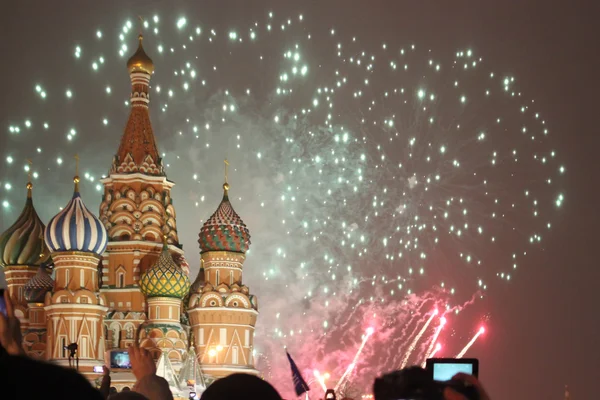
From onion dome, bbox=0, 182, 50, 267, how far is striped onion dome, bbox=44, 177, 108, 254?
2810 millimetres

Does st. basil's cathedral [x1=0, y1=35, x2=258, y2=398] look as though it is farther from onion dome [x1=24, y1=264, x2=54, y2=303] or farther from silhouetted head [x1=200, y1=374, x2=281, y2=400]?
silhouetted head [x1=200, y1=374, x2=281, y2=400]

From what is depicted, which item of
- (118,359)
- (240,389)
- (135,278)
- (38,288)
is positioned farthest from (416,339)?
(240,389)

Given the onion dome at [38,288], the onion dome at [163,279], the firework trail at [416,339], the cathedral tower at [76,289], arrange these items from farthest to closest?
the onion dome at [38,288] < the onion dome at [163,279] < the cathedral tower at [76,289] < the firework trail at [416,339]

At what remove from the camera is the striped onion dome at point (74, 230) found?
1211 inches

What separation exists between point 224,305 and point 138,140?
5.61 meters

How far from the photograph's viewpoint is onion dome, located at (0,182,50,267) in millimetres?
33656

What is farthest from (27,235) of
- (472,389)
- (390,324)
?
(472,389)

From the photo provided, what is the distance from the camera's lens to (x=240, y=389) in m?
1.89

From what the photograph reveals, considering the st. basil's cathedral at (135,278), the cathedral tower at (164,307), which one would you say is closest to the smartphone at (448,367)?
the st. basil's cathedral at (135,278)

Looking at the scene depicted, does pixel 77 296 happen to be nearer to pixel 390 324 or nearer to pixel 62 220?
pixel 62 220

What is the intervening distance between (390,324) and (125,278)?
958 cm

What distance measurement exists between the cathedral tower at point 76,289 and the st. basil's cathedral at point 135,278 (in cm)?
3

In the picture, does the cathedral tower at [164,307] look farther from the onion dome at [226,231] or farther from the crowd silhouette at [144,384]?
the crowd silhouette at [144,384]

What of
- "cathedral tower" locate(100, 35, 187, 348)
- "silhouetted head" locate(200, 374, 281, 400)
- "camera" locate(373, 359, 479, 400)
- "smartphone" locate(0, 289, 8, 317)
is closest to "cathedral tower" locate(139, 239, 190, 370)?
"cathedral tower" locate(100, 35, 187, 348)
